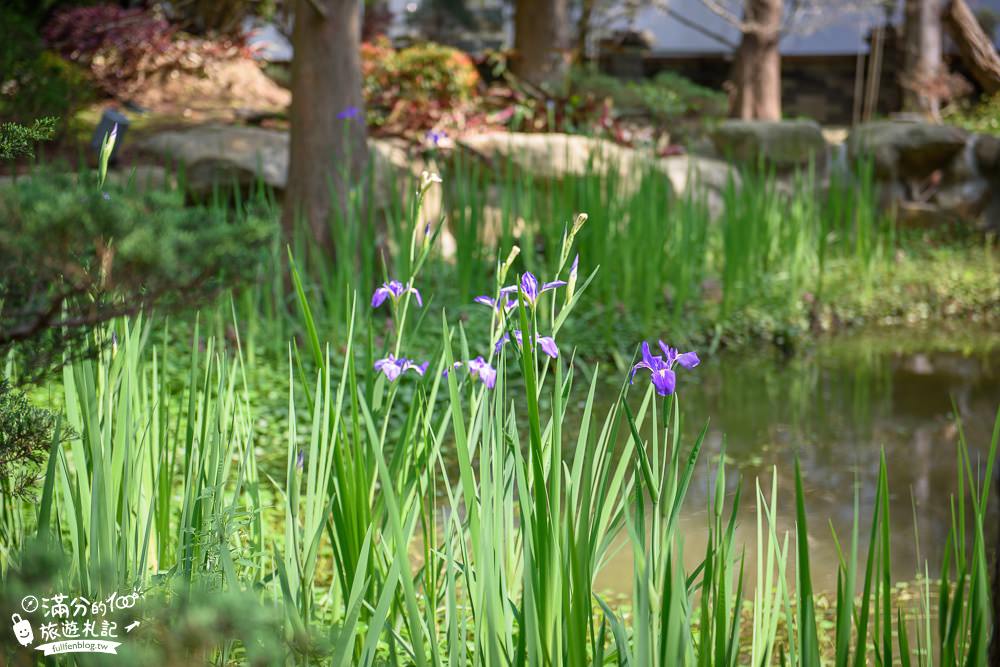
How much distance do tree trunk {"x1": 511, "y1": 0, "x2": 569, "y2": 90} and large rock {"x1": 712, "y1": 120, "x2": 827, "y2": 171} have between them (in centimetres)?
156

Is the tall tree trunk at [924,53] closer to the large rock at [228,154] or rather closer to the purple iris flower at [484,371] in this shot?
the large rock at [228,154]

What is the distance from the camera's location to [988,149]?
329 inches

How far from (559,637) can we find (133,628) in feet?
1.88

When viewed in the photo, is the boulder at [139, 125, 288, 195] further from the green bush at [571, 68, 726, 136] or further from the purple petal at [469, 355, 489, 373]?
the purple petal at [469, 355, 489, 373]

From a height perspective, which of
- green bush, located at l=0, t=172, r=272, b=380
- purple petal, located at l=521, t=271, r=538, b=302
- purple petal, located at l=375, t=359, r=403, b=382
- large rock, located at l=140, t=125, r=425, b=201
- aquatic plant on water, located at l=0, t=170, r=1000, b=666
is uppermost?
large rock, located at l=140, t=125, r=425, b=201

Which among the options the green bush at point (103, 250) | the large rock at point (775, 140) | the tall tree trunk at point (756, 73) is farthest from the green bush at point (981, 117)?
the green bush at point (103, 250)

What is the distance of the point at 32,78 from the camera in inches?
232

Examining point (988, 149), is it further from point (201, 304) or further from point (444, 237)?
point (201, 304)

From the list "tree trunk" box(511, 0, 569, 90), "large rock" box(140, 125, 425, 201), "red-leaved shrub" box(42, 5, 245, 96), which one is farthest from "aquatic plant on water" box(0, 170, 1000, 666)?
"tree trunk" box(511, 0, 569, 90)

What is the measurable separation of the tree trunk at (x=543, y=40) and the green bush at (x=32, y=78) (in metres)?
3.78

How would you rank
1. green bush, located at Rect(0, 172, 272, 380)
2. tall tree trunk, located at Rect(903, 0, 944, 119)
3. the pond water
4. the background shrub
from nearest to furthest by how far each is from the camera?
1. green bush, located at Rect(0, 172, 272, 380)
2. the pond water
3. the background shrub
4. tall tree trunk, located at Rect(903, 0, 944, 119)

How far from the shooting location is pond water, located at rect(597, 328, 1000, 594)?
2.86 meters

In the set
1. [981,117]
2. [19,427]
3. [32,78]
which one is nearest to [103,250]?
[19,427]

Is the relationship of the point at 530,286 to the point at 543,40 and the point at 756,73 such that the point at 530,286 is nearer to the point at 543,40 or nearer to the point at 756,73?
the point at 543,40
